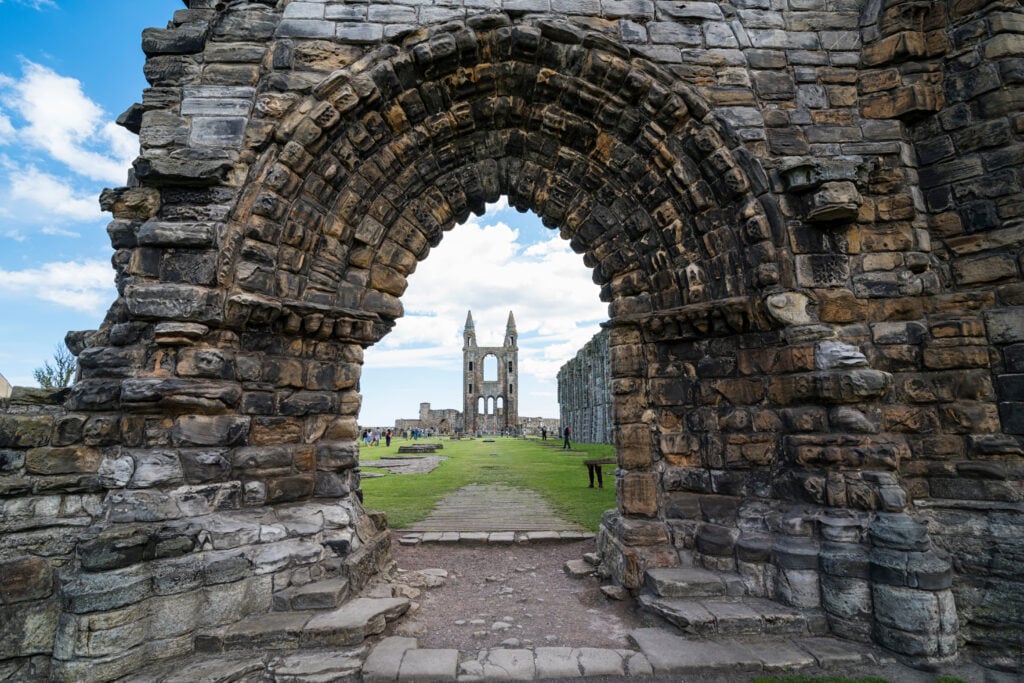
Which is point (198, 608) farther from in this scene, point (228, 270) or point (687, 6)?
point (687, 6)

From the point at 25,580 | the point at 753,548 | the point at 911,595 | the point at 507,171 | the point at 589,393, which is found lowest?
the point at 911,595

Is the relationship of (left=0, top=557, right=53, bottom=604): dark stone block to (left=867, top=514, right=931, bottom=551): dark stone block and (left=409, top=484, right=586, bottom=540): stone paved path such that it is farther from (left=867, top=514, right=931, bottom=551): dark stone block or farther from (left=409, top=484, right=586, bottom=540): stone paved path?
(left=867, top=514, right=931, bottom=551): dark stone block

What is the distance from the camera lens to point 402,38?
4727 mm

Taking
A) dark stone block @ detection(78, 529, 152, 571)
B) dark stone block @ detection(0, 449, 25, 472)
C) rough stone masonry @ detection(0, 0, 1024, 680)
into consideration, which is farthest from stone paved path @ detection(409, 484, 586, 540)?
dark stone block @ detection(0, 449, 25, 472)

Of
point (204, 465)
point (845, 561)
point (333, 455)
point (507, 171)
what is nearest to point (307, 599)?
point (333, 455)

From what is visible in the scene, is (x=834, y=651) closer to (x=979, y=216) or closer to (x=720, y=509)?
(x=720, y=509)

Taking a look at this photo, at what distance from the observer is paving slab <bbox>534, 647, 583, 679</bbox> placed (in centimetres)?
314

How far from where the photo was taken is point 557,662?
3246 millimetres

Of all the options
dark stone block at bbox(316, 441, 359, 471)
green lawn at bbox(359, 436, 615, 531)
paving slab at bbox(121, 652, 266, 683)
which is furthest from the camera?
green lawn at bbox(359, 436, 615, 531)

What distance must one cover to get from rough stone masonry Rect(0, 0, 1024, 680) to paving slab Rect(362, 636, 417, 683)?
81 cm

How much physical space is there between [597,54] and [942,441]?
4839mm

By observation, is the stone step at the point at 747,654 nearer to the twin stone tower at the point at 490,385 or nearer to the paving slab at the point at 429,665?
the paving slab at the point at 429,665

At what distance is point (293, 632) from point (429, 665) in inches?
42.3

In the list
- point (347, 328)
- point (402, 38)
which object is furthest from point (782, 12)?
point (347, 328)
